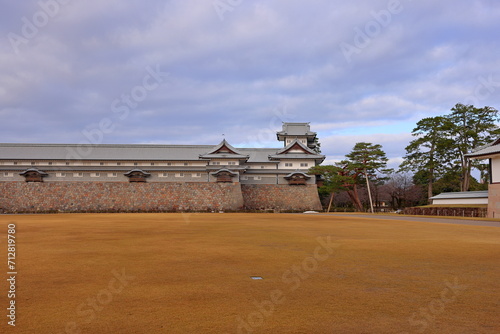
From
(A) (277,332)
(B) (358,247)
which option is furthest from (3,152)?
(A) (277,332)

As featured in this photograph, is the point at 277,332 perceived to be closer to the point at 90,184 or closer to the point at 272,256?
the point at 272,256

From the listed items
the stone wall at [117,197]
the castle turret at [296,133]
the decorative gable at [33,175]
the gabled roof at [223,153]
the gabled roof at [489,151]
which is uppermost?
the castle turret at [296,133]

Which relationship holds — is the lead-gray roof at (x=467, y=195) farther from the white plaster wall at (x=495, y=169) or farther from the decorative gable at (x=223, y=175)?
the decorative gable at (x=223, y=175)

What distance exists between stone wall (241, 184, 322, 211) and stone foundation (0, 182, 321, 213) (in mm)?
1002

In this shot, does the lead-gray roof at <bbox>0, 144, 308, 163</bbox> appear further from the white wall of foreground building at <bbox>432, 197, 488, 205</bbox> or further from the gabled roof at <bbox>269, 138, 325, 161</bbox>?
the white wall of foreground building at <bbox>432, 197, 488, 205</bbox>

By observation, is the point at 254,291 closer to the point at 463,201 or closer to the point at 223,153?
the point at 463,201

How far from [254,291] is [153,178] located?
42.7 m

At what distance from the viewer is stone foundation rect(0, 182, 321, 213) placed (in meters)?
42.9

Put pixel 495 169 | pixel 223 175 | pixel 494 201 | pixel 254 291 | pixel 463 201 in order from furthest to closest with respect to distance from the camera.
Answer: pixel 223 175, pixel 463 201, pixel 495 169, pixel 494 201, pixel 254 291

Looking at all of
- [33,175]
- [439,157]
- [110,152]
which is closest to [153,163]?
[110,152]

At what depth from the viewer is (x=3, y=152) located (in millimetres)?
46938

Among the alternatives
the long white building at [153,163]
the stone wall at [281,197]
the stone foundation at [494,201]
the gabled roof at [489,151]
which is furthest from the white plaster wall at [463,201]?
the long white building at [153,163]

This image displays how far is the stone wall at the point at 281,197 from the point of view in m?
46.3

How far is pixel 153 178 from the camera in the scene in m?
46.2
